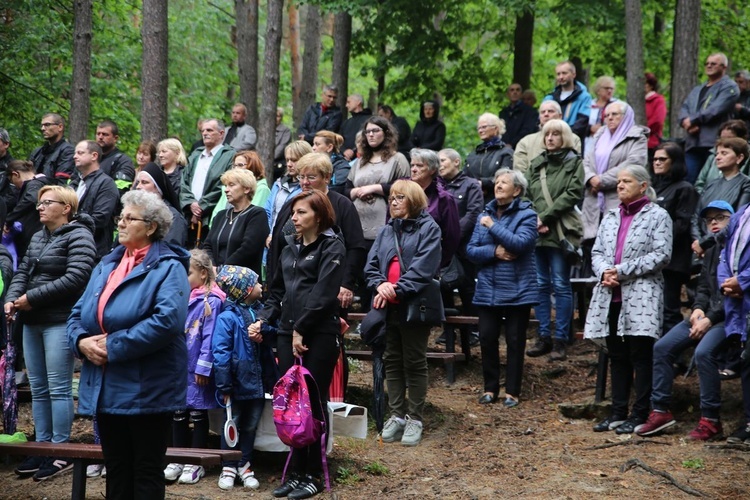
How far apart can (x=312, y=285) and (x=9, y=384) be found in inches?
109

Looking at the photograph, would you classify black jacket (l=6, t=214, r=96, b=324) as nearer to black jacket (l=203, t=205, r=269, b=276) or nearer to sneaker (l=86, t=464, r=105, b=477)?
sneaker (l=86, t=464, r=105, b=477)

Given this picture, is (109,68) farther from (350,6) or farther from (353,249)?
(353,249)

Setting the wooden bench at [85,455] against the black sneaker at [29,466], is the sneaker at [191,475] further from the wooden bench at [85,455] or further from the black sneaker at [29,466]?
the black sneaker at [29,466]

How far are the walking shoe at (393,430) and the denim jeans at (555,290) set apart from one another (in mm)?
2704

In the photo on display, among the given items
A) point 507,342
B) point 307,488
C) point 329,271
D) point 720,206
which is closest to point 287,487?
point 307,488

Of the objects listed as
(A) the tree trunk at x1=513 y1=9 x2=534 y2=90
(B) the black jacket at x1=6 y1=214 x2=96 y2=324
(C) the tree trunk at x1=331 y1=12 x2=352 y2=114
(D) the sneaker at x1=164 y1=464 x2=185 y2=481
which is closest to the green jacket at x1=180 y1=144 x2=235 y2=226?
(B) the black jacket at x1=6 y1=214 x2=96 y2=324

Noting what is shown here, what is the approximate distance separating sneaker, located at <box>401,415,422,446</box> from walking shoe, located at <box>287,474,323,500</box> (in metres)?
1.39

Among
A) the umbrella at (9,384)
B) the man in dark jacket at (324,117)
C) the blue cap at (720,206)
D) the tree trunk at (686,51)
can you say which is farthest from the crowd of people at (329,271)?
the man in dark jacket at (324,117)

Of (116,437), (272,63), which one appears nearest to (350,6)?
(272,63)

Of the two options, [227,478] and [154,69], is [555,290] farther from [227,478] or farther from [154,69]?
[154,69]

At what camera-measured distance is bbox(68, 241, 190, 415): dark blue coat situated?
5223mm

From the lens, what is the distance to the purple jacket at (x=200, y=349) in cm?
718

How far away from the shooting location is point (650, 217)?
27.8ft

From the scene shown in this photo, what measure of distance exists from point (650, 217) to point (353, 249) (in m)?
2.75
